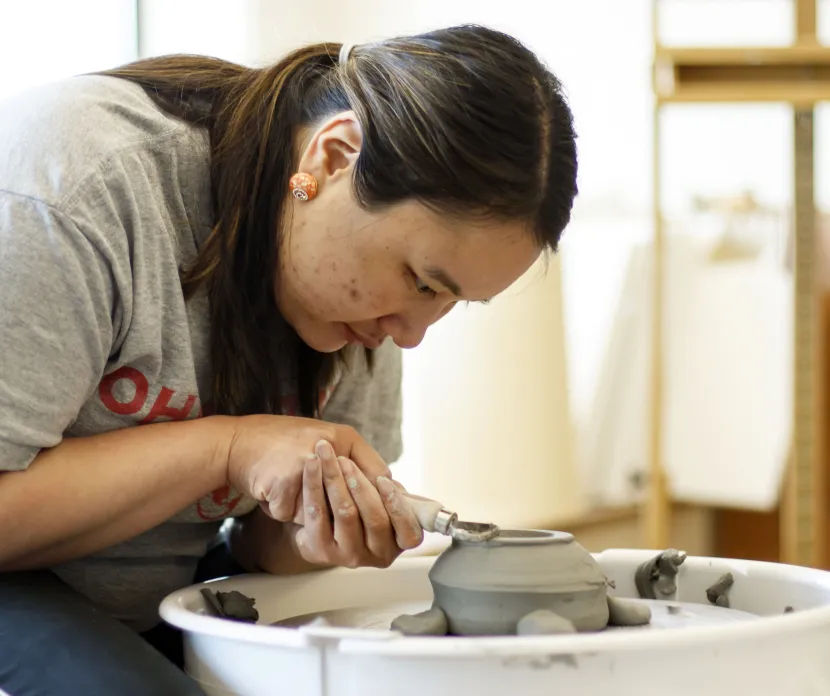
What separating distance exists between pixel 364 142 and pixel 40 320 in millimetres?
288

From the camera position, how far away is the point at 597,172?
2408 mm

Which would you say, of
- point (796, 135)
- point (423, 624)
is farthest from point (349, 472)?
point (796, 135)

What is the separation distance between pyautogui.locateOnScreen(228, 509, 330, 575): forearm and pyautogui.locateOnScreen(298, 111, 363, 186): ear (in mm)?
327

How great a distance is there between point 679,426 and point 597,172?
1.95 feet

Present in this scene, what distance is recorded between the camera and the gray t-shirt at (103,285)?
2.66ft

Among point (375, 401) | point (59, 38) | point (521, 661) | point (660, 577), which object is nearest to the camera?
point (521, 661)

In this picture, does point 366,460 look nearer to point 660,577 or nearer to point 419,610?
point 419,610

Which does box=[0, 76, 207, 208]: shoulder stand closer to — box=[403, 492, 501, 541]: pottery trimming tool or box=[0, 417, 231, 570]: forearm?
box=[0, 417, 231, 570]: forearm

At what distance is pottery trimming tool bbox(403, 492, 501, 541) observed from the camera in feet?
2.63

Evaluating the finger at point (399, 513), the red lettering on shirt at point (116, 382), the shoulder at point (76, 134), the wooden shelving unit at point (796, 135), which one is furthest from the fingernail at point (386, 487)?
the wooden shelving unit at point (796, 135)

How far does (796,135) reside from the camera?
5.73 feet

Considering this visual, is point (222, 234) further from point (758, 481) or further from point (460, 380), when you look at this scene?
point (758, 481)

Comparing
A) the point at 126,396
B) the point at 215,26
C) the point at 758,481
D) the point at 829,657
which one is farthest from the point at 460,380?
the point at 829,657

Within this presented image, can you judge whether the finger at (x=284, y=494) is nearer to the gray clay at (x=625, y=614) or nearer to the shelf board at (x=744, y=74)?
the gray clay at (x=625, y=614)
